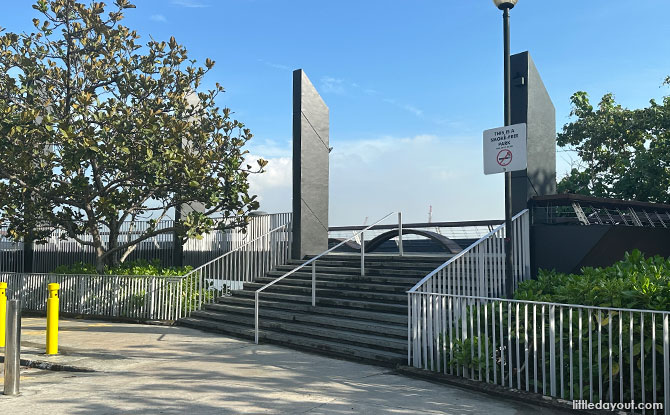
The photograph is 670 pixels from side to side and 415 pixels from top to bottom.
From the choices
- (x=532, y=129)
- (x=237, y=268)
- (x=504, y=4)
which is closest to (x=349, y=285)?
(x=237, y=268)

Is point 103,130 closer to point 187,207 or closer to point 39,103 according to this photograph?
point 39,103

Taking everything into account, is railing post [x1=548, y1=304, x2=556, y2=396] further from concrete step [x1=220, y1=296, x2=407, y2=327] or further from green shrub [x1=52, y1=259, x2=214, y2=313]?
green shrub [x1=52, y1=259, x2=214, y2=313]

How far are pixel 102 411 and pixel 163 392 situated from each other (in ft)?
2.92

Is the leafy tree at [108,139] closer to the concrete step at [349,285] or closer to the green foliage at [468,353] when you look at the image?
the concrete step at [349,285]

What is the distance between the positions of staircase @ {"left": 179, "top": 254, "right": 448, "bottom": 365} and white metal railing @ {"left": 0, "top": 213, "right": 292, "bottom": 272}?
2349 millimetres

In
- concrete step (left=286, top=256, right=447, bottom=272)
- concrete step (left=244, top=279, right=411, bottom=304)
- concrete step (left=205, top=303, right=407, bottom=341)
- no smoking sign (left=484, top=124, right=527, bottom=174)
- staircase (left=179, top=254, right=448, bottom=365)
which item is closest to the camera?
no smoking sign (left=484, top=124, right=527, bottom=174)

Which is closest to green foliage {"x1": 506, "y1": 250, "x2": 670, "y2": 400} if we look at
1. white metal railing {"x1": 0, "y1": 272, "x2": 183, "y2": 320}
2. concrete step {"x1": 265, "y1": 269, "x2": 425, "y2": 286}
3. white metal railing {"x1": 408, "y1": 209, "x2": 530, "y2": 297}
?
white metal railing {"x1": 408, "y1": 209, "x2": 530, "y2": 297}

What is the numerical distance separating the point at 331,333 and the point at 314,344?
0.38 m

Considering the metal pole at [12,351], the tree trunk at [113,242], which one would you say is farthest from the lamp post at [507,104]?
the tree trunk at [113,242]

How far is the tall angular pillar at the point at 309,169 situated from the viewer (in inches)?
611

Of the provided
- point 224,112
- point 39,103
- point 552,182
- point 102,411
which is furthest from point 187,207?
point 102,411

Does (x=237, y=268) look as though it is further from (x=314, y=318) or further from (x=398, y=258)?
(x=314, y=318)

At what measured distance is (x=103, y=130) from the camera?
1423 centimetres

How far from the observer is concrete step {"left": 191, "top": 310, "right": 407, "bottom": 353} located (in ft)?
29.2
